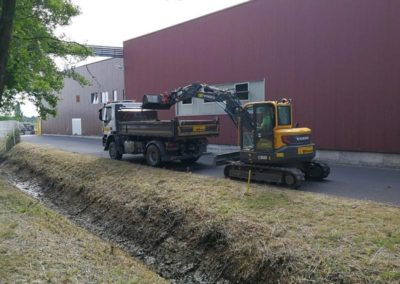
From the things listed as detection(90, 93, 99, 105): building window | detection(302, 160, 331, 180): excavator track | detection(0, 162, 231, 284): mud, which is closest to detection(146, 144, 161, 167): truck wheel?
detection(0, 162, 231, 284): mud

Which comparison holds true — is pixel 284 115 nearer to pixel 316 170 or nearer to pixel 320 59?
pixel 316 170

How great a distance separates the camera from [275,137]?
10820 millimetres

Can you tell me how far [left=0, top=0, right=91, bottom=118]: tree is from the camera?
33.1ft

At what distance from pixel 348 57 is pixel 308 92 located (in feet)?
7.05

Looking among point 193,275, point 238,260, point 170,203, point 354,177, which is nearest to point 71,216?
point 170,203

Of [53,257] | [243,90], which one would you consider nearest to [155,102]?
[243,90]

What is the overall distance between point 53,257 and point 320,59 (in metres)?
13.4

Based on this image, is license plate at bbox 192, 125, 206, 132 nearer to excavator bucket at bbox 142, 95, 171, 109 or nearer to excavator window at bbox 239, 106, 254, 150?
excavator bucket at bbox 142, 95, 171, 109

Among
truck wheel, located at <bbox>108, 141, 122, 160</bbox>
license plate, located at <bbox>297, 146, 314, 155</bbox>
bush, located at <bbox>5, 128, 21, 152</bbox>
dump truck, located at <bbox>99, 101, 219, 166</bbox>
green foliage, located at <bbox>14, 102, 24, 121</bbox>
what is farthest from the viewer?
bush, located at <bbox>5, 128, 21, 152</bbox>

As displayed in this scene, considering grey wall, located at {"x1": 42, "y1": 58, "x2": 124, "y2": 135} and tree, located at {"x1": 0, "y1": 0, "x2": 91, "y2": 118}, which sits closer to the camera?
tree, located at {"x1": 0, "y1": 0, "x2": 91, "y2": 118}

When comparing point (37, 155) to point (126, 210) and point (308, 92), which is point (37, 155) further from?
point (308, 92)

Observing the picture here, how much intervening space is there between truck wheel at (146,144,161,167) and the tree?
423 centimetres

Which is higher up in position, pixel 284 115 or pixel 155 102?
pixel 155 102

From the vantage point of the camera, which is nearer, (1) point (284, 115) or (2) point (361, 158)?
(1) point (284, 115)
